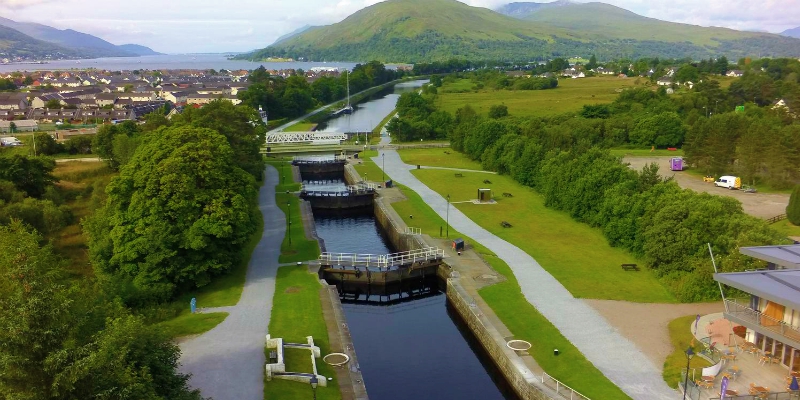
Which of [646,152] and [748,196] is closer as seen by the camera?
[748,196]

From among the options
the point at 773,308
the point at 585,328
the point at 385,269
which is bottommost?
the point at 385,269

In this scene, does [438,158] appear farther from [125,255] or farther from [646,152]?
[125,255]

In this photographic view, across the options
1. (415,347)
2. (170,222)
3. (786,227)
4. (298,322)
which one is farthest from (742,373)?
(170,222)

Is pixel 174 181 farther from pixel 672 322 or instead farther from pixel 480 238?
pixel 672 322

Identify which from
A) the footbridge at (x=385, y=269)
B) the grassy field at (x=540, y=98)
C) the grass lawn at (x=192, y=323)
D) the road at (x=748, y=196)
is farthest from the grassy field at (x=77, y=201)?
the grassy field at (x=540, y=98)

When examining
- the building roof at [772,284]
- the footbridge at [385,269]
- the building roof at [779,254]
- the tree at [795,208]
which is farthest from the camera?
the tree at [795,208]

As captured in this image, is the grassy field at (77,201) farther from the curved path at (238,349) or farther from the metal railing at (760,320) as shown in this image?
the metal railing at (760,320)

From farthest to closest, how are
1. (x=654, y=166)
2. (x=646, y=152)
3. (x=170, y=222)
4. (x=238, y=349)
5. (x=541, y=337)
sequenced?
(x=646, y=152), (x=654, y=166), (x=170, y=222), (x=541, y=337), (x=238, y=349)
